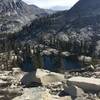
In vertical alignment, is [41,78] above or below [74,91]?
above

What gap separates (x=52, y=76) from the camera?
5838 centimetres

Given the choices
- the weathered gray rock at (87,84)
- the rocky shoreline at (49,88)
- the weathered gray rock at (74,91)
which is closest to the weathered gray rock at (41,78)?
the rocky shoreline at (49,88)

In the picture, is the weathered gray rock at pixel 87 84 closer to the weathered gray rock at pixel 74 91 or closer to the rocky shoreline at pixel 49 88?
the rocky shoreline at pixel 49 88

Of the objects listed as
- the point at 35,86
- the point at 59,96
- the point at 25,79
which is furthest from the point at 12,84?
the point at 59,96

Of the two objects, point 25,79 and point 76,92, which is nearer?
point 76,92

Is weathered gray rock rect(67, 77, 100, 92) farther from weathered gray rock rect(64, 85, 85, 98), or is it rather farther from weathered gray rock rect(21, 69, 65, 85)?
→ weathered gray rock rect(21, 69, 65, 85)

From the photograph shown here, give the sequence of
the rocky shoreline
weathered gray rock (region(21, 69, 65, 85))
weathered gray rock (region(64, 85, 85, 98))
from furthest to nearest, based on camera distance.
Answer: weathered gray rock (region(21, 69, 65, 85)) → weathered gray rock (region(64, 85, 85, 98)) → the rocky shoreline

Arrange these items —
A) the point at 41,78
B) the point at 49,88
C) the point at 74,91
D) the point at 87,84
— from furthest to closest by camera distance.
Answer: the point at 41,78 → the point at 49,88 → the point at 87,84 → the point at 74,91

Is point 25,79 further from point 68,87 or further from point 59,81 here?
point 68,87

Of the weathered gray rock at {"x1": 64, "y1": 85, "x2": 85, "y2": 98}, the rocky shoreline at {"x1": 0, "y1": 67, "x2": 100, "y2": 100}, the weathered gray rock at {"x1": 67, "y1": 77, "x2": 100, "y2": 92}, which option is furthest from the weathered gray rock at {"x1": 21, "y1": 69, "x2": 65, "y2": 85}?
the weathered gray rock at {"x1": 64, "y1": 85, "x2": 85, "y2": 98}

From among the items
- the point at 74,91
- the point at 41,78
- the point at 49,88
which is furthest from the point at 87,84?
the point at 41,78

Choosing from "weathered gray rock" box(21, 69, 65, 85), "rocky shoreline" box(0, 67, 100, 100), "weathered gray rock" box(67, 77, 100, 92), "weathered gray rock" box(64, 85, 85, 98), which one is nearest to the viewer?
"rocky shoreline" box(0, 67, 100, 100)

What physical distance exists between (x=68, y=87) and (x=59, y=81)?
9.41 m

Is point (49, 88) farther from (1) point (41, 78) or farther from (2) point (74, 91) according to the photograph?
(2) point (74, 91)
